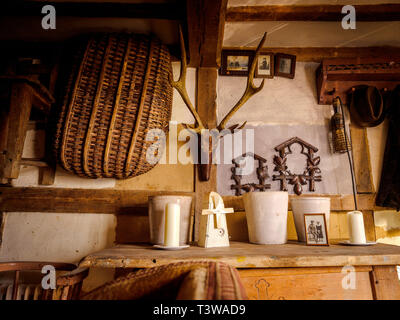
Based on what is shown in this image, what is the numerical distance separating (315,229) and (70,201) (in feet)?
5.18

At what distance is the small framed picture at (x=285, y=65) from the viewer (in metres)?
2.03

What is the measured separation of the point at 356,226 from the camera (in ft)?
4.63

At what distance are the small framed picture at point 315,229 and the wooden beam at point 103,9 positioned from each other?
5.17ft

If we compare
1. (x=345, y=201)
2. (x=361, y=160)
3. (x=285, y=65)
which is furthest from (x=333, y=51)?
(x=345, y=201)

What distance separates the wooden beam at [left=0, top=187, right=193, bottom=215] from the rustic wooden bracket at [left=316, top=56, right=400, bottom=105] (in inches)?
62.5

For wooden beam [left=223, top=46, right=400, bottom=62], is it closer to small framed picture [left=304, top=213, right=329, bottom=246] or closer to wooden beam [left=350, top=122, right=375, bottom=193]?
wooden beam [left=350, top=122, right=375, bottom=193]

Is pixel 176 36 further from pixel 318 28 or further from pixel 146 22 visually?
pixel 318 28

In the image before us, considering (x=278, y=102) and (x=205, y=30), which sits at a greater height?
(x=205, y=30)

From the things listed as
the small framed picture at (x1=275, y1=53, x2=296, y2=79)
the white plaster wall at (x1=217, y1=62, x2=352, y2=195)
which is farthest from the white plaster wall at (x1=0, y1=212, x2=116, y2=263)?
the small framed picture at (x1=275, y1=53, x2=296, y2=79)

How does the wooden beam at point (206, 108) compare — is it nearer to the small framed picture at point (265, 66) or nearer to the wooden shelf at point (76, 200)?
the wooden shelf at point (76, 200)

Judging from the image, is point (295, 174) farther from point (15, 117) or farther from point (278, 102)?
point (15, 117)

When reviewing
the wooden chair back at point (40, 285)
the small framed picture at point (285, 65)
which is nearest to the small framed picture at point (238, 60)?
the small framed picture at point (285, 65)

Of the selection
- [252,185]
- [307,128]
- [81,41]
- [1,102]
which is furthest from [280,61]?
[1,102]

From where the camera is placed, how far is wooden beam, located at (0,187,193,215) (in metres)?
1.76
